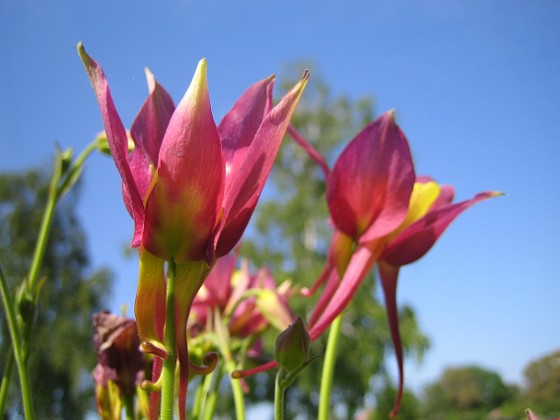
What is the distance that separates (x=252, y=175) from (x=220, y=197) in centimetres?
2

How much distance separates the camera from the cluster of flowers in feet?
1.05

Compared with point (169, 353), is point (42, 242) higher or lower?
higher

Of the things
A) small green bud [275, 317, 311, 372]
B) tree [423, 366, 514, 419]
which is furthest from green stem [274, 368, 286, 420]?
tree [423, 366, 514, 419]

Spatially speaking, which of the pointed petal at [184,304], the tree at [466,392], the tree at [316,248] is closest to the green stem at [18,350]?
the pointed petal at [184,304]

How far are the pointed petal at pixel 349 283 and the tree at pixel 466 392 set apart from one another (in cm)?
3113

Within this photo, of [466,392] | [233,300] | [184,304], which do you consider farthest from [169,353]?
[466,392]

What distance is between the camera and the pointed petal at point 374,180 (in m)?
0.50

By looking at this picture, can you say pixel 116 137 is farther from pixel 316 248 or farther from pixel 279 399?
pixel 316 248

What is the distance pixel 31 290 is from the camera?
51 centimetres

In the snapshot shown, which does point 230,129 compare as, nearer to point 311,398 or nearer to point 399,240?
point 399,240

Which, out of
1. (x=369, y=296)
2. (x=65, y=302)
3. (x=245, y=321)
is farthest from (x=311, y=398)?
(x=245, y=321)

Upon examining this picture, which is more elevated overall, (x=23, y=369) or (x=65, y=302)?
(x=65, y=302)

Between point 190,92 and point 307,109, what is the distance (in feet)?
38.6

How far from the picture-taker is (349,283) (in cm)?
49
